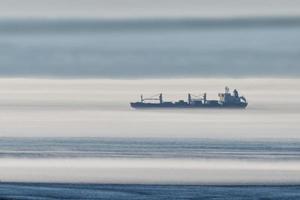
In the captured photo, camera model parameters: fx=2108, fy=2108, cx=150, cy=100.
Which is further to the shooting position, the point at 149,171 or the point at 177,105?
the point at 177,105

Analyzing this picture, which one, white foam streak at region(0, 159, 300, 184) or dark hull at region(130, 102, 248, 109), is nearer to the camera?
white foam streak at region(0, 159, 300, 184)

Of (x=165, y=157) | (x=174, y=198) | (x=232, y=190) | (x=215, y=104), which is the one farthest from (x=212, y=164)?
(x=215, y=104)

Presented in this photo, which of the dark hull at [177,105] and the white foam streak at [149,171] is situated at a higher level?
the dark hull at [177,105]

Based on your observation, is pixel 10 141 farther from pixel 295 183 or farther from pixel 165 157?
pixel 295 183

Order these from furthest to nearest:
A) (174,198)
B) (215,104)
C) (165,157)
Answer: (215,104), (165,157), (174,198)

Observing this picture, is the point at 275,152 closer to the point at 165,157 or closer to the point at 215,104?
the point at 165,157

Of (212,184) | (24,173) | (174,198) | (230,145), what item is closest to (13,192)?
(174,198)

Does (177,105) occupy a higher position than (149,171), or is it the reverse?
(177,105)

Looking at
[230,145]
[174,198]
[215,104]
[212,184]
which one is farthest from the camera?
[215,104]

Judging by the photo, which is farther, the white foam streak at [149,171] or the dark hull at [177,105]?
the dark hull at [177,105]

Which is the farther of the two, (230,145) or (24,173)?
(230,145)

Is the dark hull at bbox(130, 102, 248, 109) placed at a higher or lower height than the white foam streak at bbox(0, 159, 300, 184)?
higher
